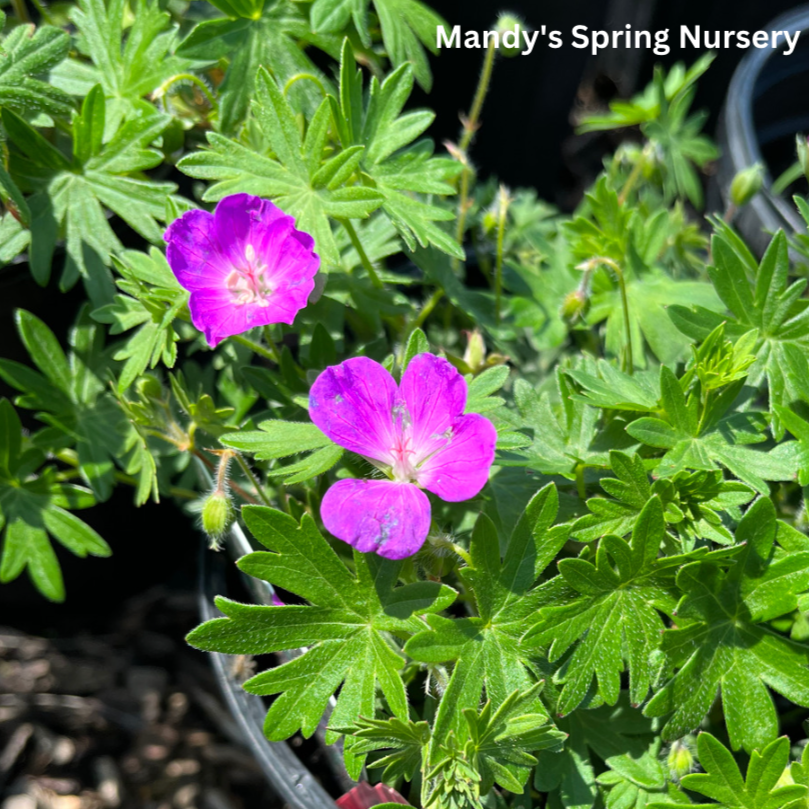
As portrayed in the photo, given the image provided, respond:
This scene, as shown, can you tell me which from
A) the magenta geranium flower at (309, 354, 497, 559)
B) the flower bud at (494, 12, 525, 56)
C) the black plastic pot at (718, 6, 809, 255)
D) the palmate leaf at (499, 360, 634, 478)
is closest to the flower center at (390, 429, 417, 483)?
the magenta geranium flower at (309, 354, 497, 559)

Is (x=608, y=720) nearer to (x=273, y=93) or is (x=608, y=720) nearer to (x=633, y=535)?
(x=633, y=535)

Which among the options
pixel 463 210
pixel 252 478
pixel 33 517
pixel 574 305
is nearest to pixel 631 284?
pixel 574 305

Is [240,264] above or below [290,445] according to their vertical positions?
above

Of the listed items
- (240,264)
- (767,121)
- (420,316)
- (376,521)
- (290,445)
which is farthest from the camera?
(767,121)

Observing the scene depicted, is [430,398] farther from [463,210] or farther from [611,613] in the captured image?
[463,210]

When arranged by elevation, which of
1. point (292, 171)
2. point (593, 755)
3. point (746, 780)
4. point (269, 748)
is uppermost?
point (292, 171)

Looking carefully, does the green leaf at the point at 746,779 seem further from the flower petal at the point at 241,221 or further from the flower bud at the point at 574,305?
the flower petal at the point at 241,221

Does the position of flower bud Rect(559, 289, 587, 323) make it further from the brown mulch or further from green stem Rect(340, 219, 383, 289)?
the brown mulch

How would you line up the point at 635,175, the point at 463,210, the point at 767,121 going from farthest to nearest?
the point at 767,121 → the point at 635,175 → the point at 463,210
